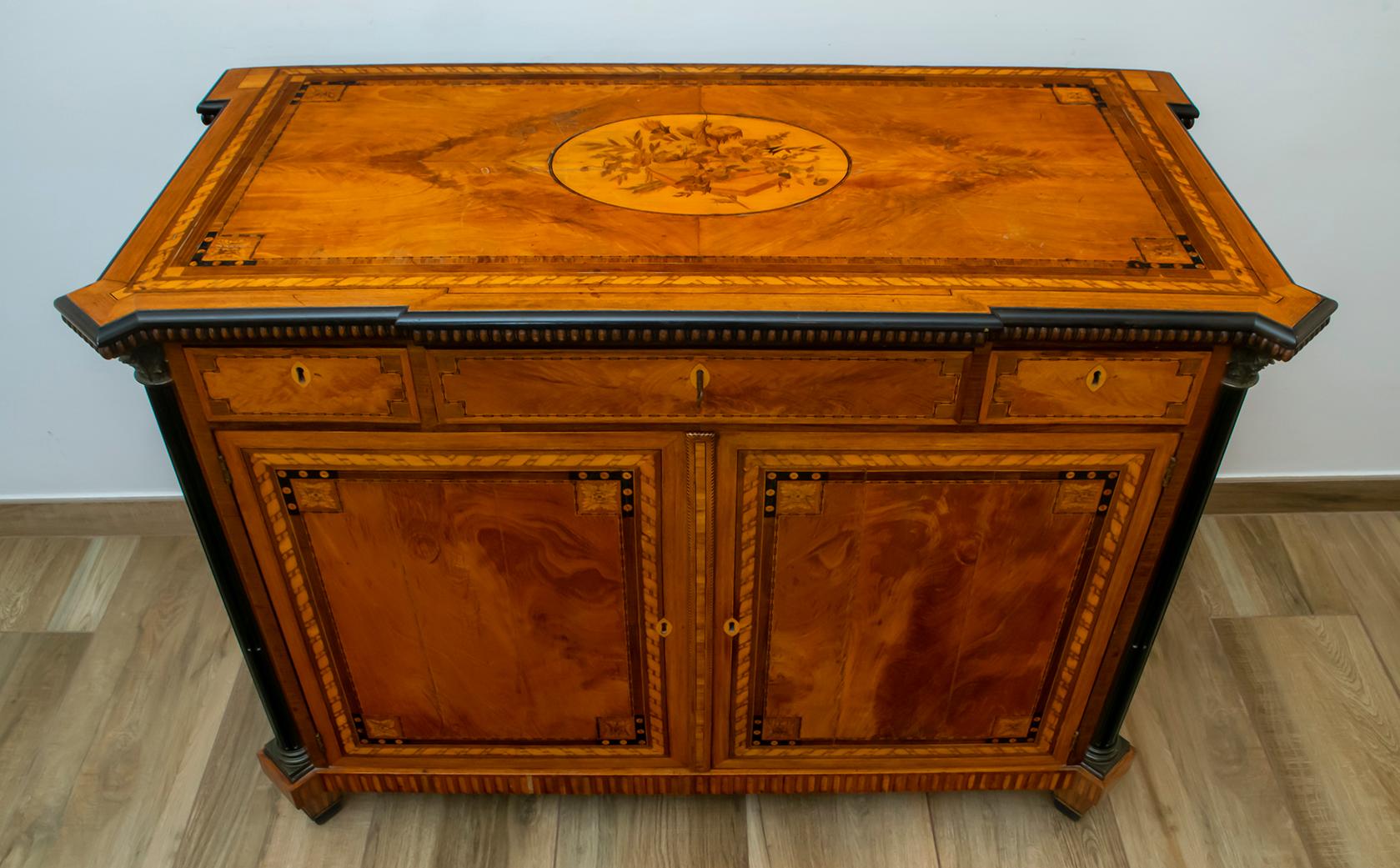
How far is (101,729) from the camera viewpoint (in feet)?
5.94

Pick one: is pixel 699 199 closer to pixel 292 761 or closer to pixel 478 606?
pixel 478 606

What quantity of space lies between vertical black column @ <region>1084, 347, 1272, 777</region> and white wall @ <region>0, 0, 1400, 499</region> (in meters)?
0.65

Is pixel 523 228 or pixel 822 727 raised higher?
pixel 523 228

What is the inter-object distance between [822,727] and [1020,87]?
0.96 m

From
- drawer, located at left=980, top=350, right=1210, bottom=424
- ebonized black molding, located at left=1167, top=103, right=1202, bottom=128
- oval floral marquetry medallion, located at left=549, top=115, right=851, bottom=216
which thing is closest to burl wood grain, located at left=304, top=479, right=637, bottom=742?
oval floral marquetry medallion, located at left=549, top=115, right=851, bottom=216

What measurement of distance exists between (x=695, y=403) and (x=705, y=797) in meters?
0.81

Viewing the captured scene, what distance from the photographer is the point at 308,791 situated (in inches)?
64.5

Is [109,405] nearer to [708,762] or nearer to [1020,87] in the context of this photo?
[708,762]

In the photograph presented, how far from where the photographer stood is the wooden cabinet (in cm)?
117

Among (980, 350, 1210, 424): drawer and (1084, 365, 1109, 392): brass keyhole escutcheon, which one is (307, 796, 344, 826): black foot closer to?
(980, 350, 1210, 424): drawer

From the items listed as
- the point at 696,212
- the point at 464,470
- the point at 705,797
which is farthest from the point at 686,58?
the point at 705,797

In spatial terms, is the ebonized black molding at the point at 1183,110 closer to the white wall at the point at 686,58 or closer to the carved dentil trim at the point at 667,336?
the white wall at the point at 686,58

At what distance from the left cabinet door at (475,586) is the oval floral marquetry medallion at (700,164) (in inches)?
11.8

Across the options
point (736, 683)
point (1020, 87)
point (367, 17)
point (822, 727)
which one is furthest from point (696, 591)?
point (367, 17)
